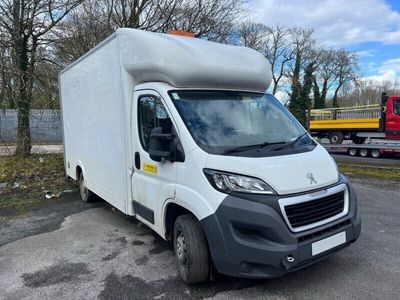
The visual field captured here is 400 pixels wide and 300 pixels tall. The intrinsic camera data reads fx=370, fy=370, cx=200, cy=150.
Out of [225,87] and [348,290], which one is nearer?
[348,290]

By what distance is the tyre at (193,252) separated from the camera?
12.1 feet

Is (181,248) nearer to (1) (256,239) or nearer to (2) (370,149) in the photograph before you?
(1) (256,239)

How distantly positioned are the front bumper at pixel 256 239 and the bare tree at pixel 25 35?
11.5 metres

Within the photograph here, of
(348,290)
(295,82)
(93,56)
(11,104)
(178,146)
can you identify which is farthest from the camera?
(295,82)

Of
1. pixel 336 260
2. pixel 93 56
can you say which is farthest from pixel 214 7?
pixel 336 260

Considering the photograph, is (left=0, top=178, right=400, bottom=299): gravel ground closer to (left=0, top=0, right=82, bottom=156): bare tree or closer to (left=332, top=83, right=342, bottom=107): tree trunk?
(left=0, top=0, right=82, bottom=156): bare tree

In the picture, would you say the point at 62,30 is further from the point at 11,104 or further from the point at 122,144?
the point at 122,144

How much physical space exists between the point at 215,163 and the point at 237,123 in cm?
76

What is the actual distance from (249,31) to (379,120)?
21.0m

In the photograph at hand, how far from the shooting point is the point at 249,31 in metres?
35.6

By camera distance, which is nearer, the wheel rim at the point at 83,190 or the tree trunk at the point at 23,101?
the wheel rim at the point at 83,190

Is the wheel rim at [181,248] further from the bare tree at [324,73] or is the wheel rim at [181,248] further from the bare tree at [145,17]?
the bare tree at [324,73]

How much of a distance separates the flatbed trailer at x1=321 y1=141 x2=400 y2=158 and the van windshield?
13770 millimetres

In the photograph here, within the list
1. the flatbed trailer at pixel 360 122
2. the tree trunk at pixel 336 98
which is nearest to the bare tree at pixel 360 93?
the tree trunk at pixel 336 98
